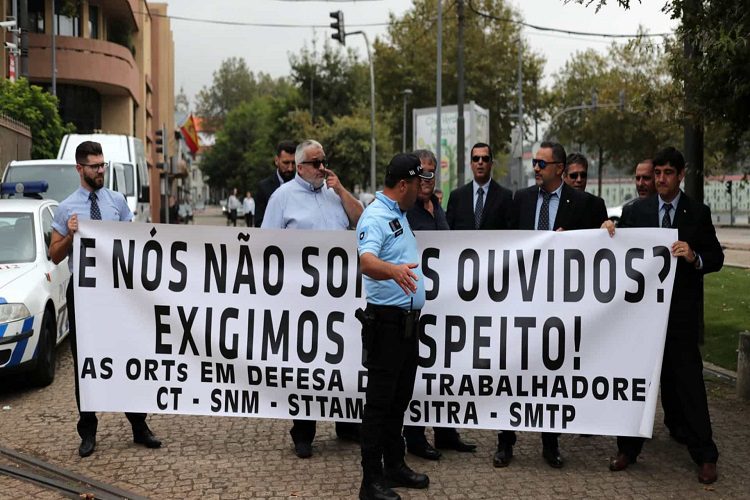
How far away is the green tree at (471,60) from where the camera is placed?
49.4 metres

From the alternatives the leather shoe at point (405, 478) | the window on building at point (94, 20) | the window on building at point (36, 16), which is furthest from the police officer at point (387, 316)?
the window on building at point (94, 20)

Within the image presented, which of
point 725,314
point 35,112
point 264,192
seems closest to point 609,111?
point 35,112

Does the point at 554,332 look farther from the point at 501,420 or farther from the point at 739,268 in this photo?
the point at 739,268

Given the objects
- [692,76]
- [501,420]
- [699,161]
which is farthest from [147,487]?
[699,161]

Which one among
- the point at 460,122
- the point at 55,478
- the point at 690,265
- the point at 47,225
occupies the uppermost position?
the point at 460,122

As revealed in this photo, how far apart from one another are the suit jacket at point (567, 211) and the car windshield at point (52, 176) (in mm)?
12685

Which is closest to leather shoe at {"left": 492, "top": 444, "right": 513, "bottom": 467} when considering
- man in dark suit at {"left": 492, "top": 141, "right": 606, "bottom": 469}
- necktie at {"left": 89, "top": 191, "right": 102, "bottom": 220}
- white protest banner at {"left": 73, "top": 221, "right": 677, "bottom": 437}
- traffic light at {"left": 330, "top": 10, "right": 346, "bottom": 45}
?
man in dark suit at {"left": 492, "top": 141, "right": 606, "bottom": 469}

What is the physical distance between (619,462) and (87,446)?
3363mm

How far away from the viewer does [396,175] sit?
4.92 metres

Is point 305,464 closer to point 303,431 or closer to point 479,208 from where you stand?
point 303,431

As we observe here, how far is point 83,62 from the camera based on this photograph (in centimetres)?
3775

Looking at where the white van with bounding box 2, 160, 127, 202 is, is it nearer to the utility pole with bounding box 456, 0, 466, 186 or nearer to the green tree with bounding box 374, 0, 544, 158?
the utility pole with bounding box 456, 0, 466, 186

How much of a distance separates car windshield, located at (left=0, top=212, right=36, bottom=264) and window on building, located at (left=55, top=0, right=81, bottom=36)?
2937cm

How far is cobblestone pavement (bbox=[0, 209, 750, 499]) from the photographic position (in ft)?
17.3
